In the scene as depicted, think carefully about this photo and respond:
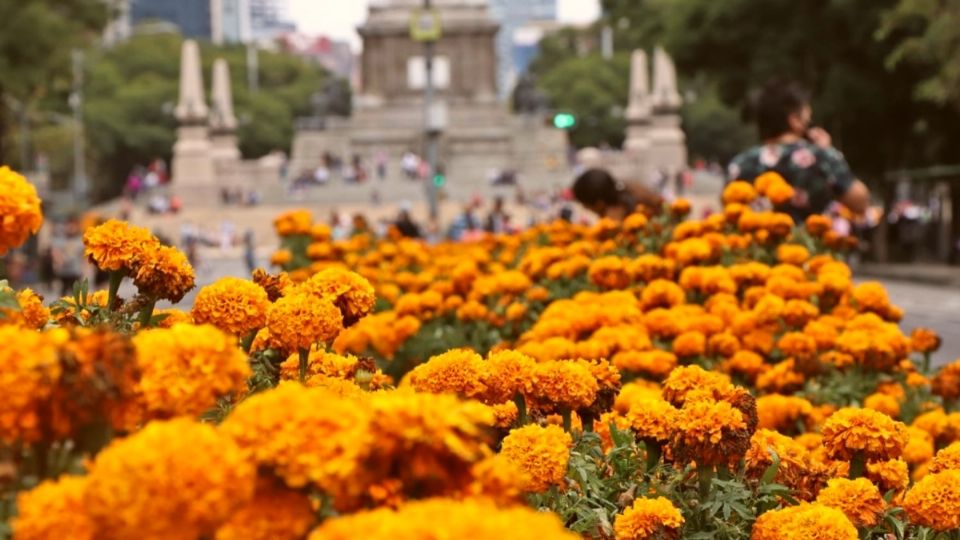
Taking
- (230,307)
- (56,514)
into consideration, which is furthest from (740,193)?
(56,514)

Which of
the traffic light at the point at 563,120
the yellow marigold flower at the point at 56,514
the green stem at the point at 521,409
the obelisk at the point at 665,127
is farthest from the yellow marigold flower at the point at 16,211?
the obelisk at the point at 665,127

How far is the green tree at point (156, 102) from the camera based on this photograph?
326ft

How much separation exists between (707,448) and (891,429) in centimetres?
74

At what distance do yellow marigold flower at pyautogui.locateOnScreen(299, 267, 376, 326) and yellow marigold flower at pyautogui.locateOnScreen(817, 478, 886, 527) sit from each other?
108cm

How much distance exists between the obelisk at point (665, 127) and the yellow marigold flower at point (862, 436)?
65.9 m

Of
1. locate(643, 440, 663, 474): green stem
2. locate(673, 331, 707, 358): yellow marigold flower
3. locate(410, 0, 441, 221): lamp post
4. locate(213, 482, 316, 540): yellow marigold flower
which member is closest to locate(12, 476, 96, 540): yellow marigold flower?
locate(213, 482, 316, 540): yellow marigold flower

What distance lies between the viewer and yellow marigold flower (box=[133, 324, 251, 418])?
240 centimetres

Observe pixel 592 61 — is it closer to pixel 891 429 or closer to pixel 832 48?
pixel 832 48

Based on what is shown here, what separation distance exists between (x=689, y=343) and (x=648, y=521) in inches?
123

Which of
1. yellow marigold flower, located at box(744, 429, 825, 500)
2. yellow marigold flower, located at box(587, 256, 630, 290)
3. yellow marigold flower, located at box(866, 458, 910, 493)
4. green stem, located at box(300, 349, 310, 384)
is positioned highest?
green stem, located at box(300, 349, 310, 384)

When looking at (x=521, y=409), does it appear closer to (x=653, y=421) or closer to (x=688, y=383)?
(x=653, y=421)

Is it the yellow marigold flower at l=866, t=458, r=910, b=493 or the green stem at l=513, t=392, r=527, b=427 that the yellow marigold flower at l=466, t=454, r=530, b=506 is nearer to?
the green stem at l=513, t=392, r=527, b=427

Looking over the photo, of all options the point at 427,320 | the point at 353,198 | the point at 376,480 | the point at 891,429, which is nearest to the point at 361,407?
the point at 376,480

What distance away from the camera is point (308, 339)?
385 cm
